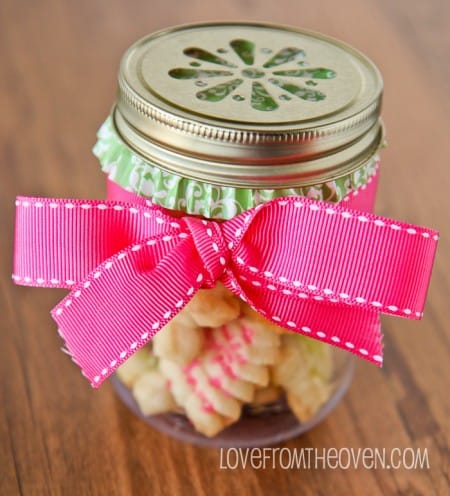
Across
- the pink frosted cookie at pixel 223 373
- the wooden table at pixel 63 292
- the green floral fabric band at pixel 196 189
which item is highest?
the green floral fabric band at pixel 196 189

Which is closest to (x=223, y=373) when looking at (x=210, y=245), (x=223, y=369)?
(x=223, y=369)

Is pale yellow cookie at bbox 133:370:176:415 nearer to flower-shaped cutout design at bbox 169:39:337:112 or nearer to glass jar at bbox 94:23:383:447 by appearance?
glass jar at bbox 94:23:383:447

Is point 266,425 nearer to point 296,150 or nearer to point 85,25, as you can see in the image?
point 296,150

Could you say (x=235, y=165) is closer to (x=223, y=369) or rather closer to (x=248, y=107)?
(x=248, y=107)

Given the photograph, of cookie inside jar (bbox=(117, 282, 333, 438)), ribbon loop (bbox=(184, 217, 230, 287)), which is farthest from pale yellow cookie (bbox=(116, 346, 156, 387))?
ribbon loop (bbox=(184, 217, 230, 287))

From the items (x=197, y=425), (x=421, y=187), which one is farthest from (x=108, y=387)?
(x=421, y=187)

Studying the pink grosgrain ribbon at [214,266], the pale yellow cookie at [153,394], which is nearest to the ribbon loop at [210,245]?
the pink grosgrain ribbon at [214,266]

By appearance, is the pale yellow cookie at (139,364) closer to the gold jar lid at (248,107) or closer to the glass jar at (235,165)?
the glass jar at (235,165)
